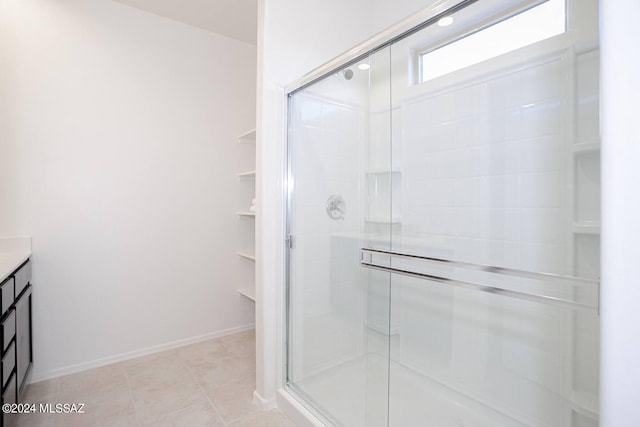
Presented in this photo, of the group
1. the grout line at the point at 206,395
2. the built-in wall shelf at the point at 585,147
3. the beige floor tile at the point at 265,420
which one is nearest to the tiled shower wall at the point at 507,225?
the built-in wall shelf at the point at 585,147

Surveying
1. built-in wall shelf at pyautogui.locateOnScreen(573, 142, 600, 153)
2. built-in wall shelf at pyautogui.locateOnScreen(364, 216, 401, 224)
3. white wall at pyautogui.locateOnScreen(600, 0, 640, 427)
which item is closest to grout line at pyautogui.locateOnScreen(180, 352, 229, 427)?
built-in wall shelf at pyautogui.locateOnScreen(364, 216, 401, 224)

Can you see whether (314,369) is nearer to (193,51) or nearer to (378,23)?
(378,23)

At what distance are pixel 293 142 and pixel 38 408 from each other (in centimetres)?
207

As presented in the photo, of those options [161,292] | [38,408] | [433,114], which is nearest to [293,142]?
[433,114]

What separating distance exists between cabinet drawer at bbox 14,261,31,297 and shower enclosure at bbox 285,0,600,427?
142cm

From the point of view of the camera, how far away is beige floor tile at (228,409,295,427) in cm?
176

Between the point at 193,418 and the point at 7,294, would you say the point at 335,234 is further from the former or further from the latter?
the point at 7,294

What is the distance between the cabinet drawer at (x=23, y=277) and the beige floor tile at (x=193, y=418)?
1019 mm

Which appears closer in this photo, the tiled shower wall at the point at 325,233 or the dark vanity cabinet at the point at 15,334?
the dark vanity cabinet at the point at 15,334

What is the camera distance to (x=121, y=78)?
2.44 meters

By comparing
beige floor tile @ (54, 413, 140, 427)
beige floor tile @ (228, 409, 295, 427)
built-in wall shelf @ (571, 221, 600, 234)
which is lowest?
beige floor tile @ (228, 409, 295, 427)

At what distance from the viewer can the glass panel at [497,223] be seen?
1322mm

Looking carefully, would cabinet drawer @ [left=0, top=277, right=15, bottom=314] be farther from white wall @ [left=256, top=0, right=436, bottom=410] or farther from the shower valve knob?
the shower valve knob

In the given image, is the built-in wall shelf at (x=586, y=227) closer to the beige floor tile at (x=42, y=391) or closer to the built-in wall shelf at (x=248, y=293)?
the built-in wall shelf at (x=248, y=293)
